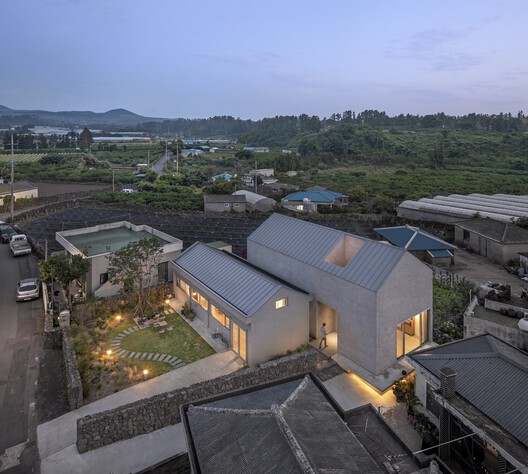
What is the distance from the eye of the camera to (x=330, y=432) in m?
7.39

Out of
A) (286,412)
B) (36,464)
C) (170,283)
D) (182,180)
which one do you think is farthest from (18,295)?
(182,180)

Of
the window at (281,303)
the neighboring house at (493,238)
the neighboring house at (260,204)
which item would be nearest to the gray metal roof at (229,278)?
the window at (281,303)

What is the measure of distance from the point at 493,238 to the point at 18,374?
2957cm

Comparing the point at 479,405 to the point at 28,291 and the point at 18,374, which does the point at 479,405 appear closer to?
the point at 18,374

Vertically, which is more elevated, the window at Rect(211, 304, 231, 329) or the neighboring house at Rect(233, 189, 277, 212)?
the neighboring house at Rect(233, 189, 277, 212)

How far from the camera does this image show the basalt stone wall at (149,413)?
10.3m

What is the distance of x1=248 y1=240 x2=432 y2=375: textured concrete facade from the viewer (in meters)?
13.0

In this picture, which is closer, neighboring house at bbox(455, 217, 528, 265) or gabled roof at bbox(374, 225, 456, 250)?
gabled roof at bbox(374, 225, 456, 250)

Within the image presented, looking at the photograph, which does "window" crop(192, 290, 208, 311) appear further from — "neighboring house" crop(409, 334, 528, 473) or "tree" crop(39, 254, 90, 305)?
"neighboring house" crop(409, 334, 528, 473)

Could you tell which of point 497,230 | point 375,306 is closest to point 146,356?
point 375,306

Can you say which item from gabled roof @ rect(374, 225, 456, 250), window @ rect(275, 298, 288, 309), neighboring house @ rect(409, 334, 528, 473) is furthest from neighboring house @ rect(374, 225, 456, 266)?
neighboring house @ rect(409, 334, 528, 473)

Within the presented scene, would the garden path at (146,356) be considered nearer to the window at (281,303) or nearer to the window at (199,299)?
the window at (199,299)

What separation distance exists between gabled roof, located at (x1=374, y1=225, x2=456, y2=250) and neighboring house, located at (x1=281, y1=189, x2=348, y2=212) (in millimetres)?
15674

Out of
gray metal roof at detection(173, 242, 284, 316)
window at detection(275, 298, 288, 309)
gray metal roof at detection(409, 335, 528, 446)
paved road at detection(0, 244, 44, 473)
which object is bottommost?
paved road at detection(0, 244, 44, 473)
